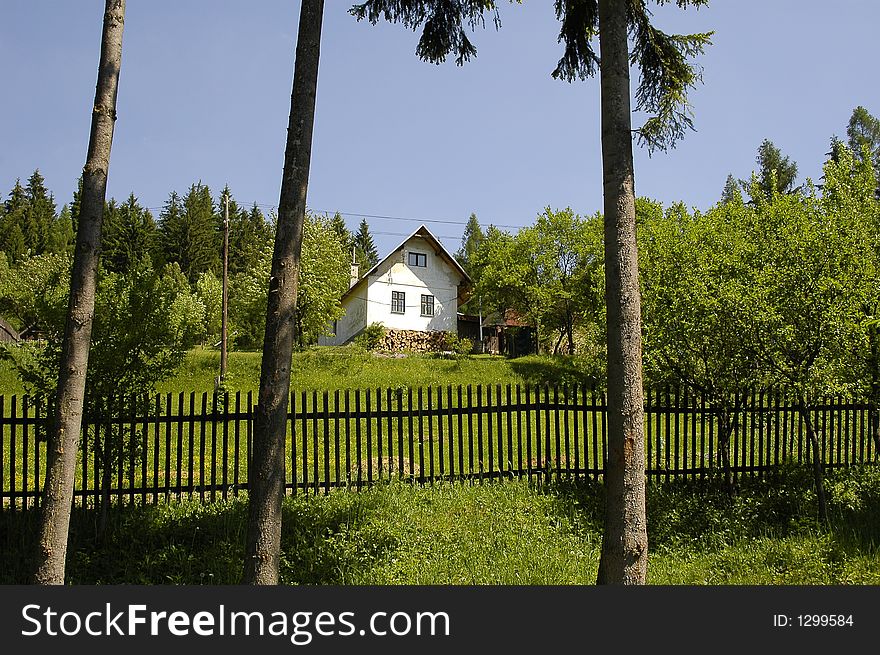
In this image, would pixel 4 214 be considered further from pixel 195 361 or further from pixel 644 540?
pixel 644 540

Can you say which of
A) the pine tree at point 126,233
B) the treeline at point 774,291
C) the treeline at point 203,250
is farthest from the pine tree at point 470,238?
the treeline at point 774,291

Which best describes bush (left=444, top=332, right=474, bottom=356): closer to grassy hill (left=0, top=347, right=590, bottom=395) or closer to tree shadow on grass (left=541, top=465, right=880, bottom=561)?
grassy hill (left=0, top=347, right=590, bottom=395)

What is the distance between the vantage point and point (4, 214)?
73.9 metres

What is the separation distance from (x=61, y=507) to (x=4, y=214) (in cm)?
8241

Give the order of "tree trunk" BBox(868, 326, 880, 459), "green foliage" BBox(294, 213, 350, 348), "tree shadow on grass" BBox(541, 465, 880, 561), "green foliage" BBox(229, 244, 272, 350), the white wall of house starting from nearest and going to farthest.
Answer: "tree shadow on grass" BBox(541, 465, 880, 561) → "tree trunk" BBox(868, 326, 880, 459) → "green foliage" BBox(294, 213, 350, 348) → "green foliage" BBox(229, 244, 272, 350) → the white wall of house

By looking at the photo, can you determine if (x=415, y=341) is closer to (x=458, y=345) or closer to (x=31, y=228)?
(x=458, y=345)

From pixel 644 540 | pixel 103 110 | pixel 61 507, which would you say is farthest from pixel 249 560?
A: pixel 103 110

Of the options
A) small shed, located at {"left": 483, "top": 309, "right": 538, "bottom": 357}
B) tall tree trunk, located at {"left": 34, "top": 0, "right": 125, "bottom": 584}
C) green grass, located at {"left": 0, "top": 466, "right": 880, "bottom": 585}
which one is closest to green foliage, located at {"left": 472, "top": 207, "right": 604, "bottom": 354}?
small shed, located at {"left": 483, "top": 309, "right": 538, "bottom": 357}

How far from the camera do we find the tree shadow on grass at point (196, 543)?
779cm

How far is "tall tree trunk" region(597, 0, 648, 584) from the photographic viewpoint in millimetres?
6129

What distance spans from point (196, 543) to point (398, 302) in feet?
107

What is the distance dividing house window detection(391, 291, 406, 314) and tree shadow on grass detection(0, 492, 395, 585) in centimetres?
3141

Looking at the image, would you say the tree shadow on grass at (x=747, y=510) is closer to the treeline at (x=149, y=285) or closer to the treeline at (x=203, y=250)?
the treeline at (x=149, y=285)

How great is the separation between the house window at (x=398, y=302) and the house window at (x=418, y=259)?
206cm
